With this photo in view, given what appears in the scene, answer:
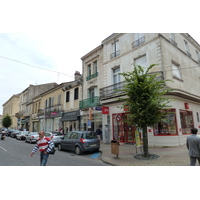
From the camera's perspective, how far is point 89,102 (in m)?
17.6

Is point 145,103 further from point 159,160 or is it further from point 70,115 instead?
point 70,115

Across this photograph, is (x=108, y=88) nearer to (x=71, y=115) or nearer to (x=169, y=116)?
(x=169, y=116)

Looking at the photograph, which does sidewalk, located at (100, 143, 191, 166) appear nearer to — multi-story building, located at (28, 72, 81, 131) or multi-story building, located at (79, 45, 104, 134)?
multi-story building, located at (79, 45, 104, 134)

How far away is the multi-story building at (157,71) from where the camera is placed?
11289 mm

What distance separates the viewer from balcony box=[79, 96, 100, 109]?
16484 mm

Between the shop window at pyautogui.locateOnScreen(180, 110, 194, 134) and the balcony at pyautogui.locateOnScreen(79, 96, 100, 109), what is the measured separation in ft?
26.8

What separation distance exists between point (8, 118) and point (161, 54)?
48692 mm

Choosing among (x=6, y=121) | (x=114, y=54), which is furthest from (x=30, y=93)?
(x=114, y=54)

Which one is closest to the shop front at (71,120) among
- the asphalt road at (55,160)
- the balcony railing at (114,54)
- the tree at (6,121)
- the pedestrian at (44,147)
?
the balcony railing at (114,54)

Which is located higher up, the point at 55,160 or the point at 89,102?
the point at 89,102

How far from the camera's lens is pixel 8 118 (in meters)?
45.7

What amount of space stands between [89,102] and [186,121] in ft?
33.3

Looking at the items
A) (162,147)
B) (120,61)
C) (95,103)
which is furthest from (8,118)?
(162,147)

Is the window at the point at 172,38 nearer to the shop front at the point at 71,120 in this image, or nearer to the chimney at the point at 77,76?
the shop front at the point at 71,120
